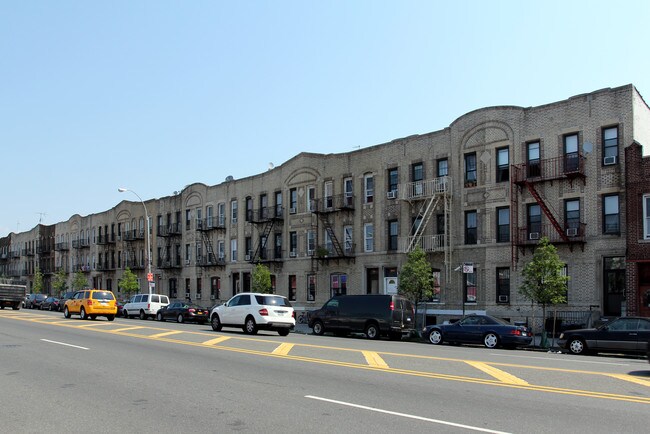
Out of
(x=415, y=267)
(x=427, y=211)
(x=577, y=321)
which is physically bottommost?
(x=577, y=321)

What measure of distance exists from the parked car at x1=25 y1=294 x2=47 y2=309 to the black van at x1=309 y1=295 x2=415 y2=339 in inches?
1592

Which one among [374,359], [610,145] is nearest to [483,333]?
[374,359]

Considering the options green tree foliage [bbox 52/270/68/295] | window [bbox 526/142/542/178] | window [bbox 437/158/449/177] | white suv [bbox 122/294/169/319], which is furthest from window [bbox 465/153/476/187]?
green tree foliage [bbox 52/270/68/295]

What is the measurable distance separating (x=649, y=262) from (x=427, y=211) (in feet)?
38.8

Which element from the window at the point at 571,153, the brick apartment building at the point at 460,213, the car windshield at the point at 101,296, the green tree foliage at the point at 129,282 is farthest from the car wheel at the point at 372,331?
the green tree foliage at the point at 129,282

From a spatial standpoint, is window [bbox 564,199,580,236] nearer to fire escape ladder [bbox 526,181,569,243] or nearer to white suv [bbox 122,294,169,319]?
fire escape ladder [bbox 526,181,569,243]

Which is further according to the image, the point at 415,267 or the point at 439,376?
the point at 415,267

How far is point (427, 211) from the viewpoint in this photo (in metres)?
35.2

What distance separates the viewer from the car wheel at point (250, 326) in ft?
86.2

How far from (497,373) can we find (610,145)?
1882 centimetres

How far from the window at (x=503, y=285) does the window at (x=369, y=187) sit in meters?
9.95

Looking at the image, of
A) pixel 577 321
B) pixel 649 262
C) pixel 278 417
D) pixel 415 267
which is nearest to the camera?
pixel 278 417

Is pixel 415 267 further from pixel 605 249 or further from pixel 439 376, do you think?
pixel 439 376

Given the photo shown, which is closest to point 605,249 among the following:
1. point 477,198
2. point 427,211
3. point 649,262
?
point 649,262
